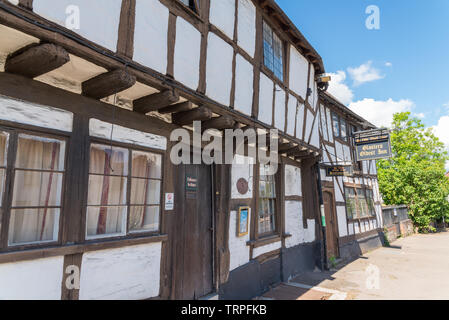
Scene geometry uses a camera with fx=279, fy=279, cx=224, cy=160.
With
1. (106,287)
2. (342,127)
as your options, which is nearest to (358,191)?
(342,127)

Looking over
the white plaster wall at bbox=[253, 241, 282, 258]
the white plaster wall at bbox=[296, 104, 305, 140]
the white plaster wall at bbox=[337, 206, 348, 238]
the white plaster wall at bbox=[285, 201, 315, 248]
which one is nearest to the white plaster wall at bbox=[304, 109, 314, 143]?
the white plaster wall at bbox=[296, 104, 305, 140]

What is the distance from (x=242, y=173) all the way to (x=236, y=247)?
1.44 meters

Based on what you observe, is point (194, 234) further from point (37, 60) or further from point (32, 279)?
point (37, 60)

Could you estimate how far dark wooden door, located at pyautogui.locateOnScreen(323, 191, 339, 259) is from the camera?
8969 mm

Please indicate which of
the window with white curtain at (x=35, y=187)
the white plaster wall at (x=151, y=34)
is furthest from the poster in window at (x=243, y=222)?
the window with white curtain at (x=35, y=187)

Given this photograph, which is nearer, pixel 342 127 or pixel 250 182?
pixel 250 182

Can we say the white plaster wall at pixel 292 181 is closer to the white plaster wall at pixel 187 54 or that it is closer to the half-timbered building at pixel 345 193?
the half-timbered building at pixel 345 193

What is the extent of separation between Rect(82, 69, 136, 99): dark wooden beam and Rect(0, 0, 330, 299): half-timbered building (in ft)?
0.04

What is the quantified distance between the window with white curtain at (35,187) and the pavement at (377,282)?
4.29 m

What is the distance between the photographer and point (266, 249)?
6.12m

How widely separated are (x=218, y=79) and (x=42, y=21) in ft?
8.14

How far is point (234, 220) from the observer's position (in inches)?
208

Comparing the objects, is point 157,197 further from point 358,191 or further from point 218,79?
point 358,191

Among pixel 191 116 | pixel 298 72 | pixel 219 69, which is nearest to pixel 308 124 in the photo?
pixel 298 72
